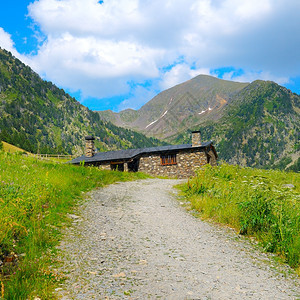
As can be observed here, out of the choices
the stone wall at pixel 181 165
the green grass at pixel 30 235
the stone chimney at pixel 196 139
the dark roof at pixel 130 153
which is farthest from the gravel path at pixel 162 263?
the stone chimney at pixel 196 139

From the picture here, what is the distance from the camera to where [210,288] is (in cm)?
435

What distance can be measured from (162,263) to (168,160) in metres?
32.1

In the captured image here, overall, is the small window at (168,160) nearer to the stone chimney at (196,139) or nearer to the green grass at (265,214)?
the stone chimney at (196,139)

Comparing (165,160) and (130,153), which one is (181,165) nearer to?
(165,160)

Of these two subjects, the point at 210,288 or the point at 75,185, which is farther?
the point at 75,185

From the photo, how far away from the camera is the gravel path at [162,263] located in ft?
13.8

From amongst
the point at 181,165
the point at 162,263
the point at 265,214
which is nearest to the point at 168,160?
the point at 181,165

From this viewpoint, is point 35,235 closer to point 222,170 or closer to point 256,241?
point 256,241

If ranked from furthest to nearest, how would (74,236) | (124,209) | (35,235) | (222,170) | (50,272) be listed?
(222,170)
(124,209)
(74,236)
(35,235)
(50,272)

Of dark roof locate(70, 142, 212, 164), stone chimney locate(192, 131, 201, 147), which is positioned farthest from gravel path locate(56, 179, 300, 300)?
stone chimney locate(192, 131, 201, 147)

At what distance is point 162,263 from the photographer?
17.7ft

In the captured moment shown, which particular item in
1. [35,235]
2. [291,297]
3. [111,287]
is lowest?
[291,297]

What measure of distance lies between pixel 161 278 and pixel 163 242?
2153 mm

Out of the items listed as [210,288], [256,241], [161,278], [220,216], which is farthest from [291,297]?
[220,216]
